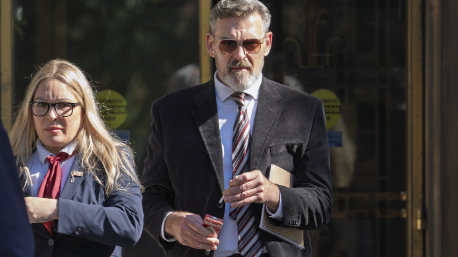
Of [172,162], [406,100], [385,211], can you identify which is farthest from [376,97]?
[172,162]

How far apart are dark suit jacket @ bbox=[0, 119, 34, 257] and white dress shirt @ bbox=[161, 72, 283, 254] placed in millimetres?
1530

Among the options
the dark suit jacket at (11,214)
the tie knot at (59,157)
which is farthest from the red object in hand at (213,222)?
the dark suit jacket at (11,214)

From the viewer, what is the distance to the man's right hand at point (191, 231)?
2756mm

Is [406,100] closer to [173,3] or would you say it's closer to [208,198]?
[173,3]

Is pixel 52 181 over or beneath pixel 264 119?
beneath

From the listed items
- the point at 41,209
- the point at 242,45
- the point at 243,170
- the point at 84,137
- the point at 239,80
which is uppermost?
the point at 242,45

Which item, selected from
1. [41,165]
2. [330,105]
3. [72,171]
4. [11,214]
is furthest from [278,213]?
[330,105]

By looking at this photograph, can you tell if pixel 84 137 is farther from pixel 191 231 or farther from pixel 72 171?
pixel 191 231

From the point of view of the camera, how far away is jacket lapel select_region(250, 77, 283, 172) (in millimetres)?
2960

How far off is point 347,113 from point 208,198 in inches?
97.6

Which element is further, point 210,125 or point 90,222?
point 210,125

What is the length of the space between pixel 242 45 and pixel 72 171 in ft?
3.08

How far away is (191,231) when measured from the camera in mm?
2807

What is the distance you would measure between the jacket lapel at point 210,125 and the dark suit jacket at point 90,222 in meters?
0.38
